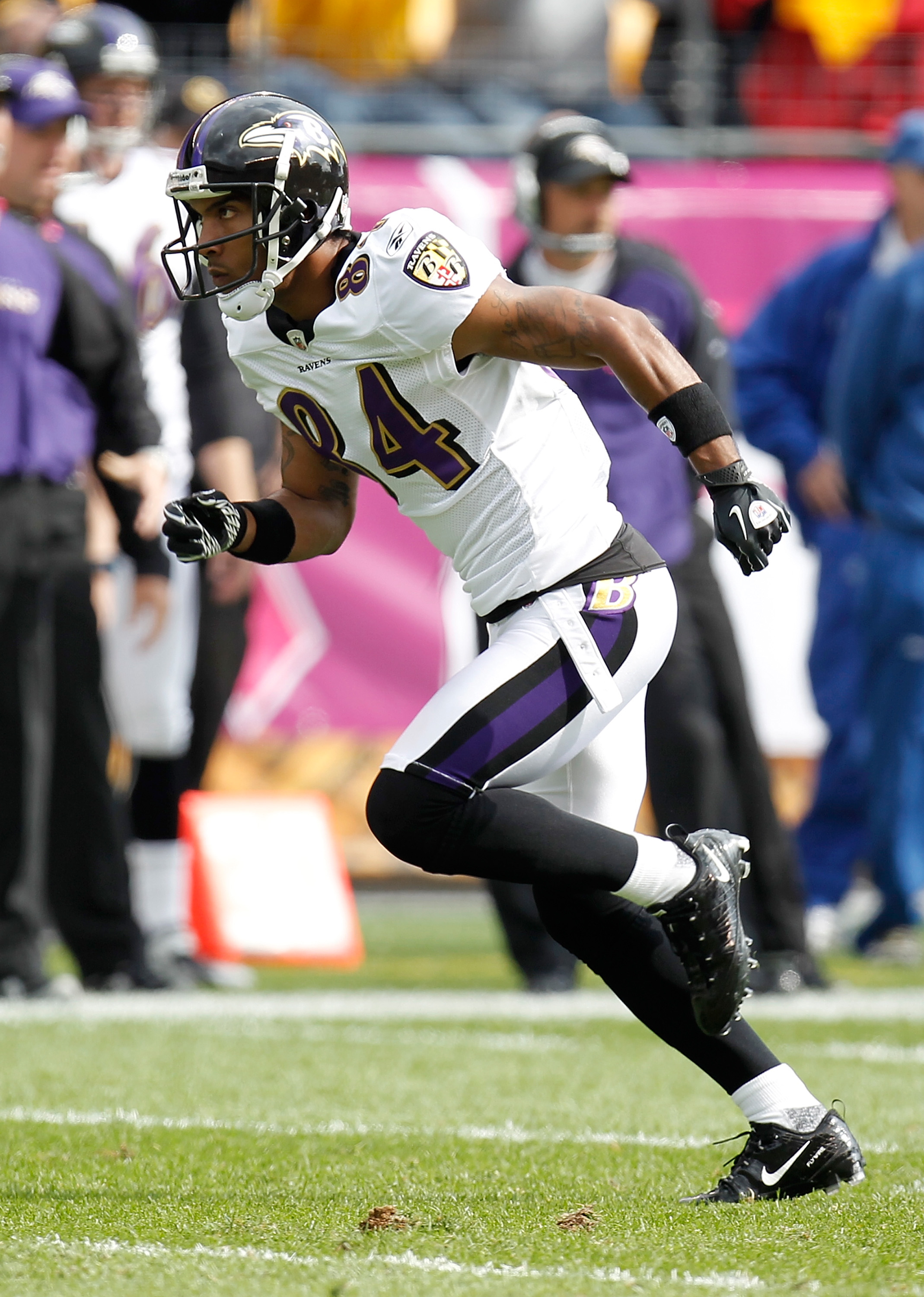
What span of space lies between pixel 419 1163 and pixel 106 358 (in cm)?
318

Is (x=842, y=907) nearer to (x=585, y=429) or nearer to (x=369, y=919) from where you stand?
(x=369, y=919)

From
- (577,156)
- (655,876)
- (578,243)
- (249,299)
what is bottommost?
(655,876)

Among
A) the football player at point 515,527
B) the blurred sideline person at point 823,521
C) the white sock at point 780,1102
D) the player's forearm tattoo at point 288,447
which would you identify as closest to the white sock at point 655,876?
the football player at point 515,527

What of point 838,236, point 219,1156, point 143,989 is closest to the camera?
point 219,1156

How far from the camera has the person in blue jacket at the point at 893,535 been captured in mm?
6887

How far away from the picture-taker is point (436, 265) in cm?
318

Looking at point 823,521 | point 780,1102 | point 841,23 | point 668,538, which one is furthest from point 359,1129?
point 841,23

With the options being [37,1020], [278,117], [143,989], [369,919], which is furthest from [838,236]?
[278,117]

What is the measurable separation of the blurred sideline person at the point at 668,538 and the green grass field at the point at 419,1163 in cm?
79

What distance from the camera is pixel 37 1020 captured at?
17.3 ft

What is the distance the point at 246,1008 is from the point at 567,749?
263 centimetres

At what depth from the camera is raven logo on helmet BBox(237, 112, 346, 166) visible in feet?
10.9

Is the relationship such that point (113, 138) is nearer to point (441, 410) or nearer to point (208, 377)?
point (208, 377)

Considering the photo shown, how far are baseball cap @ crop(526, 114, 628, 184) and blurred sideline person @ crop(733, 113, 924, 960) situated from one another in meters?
1.74
